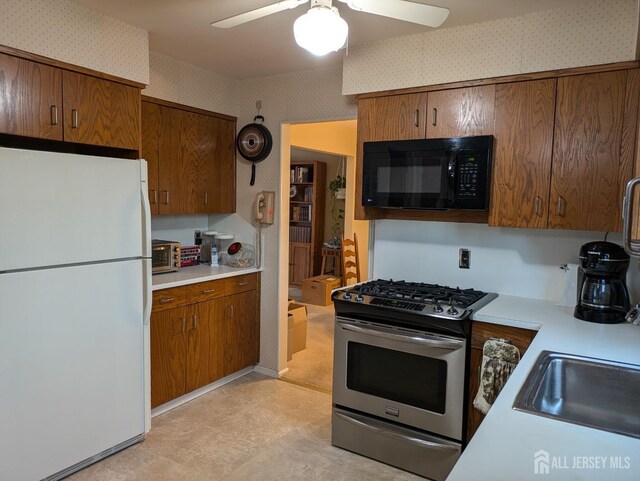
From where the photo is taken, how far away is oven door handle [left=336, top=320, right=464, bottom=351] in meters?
2.29

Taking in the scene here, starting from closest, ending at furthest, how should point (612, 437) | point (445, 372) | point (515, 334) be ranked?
point (612, 437)
point (515, 334)
point (445, 372)

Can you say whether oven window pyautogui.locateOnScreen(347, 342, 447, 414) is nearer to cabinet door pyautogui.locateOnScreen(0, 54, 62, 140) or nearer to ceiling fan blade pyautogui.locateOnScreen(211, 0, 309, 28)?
ceiling fan blade pyautogui.locateOnScreen(211, 0, 309, 28)

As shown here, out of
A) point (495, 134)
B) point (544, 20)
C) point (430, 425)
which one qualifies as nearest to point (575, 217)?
point (495, 134)

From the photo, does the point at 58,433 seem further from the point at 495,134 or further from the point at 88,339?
the point at 495,134

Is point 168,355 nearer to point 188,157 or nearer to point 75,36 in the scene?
point 188,157

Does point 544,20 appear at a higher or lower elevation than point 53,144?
higher

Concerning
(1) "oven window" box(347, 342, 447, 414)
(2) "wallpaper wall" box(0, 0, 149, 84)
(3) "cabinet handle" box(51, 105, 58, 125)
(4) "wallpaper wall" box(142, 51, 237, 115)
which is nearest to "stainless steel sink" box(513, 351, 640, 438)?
(1) "oven window" box(347, 342, 447, 414)

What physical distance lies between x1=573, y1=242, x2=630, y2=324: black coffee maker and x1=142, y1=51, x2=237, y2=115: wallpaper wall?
282 cm

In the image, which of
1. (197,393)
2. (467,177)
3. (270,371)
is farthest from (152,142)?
(467,177)

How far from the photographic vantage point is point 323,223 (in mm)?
7344

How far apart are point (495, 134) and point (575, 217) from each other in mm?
589

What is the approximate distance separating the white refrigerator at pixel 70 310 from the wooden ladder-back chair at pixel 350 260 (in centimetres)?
356

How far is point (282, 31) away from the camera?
2672 mm

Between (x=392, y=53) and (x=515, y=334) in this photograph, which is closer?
(x=515, y=334)
